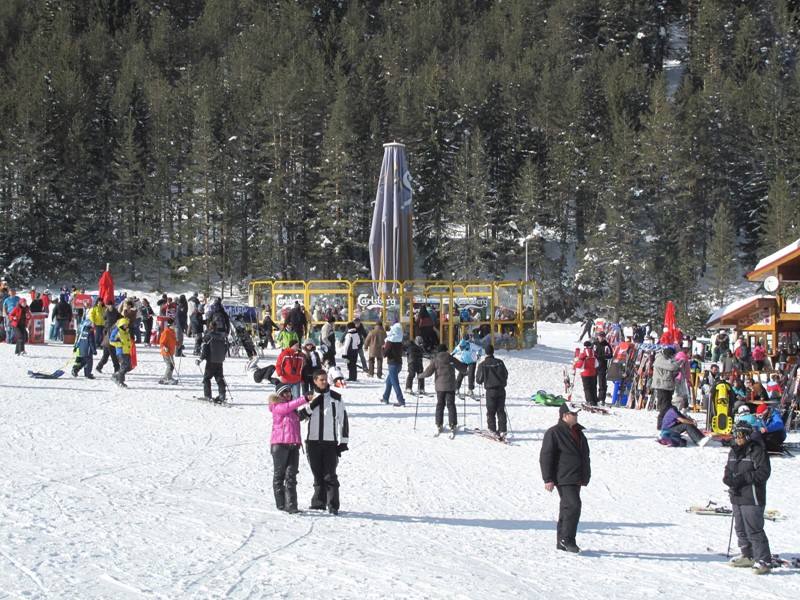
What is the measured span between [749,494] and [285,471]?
416cm

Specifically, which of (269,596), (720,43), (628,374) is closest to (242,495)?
(269,596)

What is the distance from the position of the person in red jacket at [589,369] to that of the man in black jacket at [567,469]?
9.04 meters

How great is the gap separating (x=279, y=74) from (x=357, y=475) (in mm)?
42889

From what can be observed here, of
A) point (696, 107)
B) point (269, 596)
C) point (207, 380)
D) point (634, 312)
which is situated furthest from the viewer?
point (696, 107)

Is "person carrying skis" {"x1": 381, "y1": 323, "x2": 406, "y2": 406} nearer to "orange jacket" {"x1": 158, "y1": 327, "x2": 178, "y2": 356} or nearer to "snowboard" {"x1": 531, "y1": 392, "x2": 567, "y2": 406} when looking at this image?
"snowboard" {"x1": 531, "y1": 392, "x2": 567, "y2": 406}

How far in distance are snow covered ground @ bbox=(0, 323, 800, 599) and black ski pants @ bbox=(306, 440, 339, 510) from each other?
20 cm

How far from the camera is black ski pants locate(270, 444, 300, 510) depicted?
26.6ft

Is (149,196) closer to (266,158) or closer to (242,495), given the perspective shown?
(266,158)

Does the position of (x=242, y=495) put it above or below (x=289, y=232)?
below

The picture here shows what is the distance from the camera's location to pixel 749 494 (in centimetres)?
748

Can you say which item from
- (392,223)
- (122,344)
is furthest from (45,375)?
(392,223)

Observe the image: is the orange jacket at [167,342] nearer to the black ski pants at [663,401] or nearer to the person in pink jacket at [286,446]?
the person in pink jacket at [286,446]

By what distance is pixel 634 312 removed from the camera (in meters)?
39.3

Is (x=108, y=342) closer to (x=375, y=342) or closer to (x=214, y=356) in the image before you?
(x=214, y=356)
